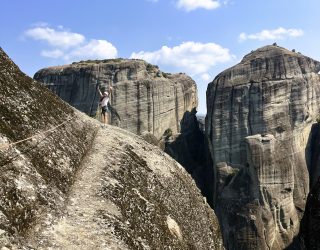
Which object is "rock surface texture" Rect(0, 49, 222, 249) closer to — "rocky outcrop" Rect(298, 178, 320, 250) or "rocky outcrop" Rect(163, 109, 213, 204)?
"rocky outcrop" Rect(298, 178, 320, 250)

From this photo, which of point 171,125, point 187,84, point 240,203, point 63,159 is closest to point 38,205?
point 63,159

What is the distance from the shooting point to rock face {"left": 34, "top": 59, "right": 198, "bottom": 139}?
88.3 m

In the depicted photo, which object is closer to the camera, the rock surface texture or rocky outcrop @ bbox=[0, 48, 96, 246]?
rocky outcrop @ bbox=[0, 48, 96, 246]

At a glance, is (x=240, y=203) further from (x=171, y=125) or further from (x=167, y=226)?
(x=167, y=226)

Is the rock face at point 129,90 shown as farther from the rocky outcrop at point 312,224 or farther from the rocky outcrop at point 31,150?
the rocky outcrop at point 31,150

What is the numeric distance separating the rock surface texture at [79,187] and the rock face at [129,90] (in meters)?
69.4

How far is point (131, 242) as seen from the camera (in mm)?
12328

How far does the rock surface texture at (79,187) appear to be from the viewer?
11055 mm

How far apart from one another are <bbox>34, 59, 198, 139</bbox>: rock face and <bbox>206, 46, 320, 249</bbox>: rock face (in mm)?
10792

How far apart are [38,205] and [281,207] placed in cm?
6650

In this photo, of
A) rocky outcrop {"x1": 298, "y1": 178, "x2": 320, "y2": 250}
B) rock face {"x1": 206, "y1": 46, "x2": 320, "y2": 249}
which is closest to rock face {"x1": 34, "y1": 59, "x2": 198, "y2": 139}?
rock face {"x1": 206, "y1": 46, "x2": 320, "y2": 249}

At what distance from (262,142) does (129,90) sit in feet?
92.6

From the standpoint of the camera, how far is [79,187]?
13.5m

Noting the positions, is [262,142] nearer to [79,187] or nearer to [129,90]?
[129,90]
